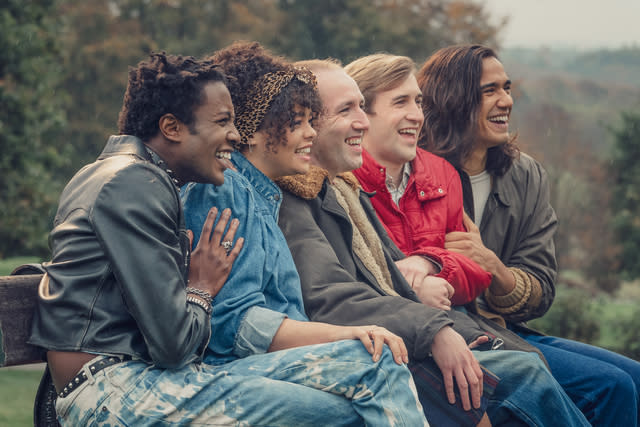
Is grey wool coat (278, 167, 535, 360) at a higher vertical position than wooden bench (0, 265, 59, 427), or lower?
higher

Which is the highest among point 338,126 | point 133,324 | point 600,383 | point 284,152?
point 338,126

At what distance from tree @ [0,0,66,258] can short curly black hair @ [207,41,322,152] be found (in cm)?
752

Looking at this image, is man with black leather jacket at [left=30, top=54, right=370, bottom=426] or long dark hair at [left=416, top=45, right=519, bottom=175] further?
long dark hair at [left=416, top=45, right=519, bottom=175]

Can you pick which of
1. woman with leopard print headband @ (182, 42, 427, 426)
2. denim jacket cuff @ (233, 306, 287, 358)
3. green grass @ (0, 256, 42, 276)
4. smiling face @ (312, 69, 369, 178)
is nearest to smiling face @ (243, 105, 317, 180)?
woman with leopard print headband @ (182, 42, 427, 426)

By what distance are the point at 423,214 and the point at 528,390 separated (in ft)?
3.66

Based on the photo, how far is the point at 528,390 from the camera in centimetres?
341

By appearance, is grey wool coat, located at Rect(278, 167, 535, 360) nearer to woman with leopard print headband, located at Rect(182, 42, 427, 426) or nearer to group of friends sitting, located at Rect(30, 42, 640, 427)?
group of friends sitting, located at Rect(30, 42, 640, 427)

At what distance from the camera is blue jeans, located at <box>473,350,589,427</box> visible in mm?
3398

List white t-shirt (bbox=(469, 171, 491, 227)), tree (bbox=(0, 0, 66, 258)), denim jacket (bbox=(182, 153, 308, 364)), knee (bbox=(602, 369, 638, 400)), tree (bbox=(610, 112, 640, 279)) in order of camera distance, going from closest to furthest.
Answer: denim jacket (bbox=(182, 153, 308, 364)) < knee (bbox=(602, 369, 638, 400)) < white t-shirt (bbox=(469, 171, 491, 227)) < tree (bbox=(0, 0, 66, 258)) < tree (bbox=(610, 112, 640, 279))

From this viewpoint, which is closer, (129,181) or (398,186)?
(129,181)

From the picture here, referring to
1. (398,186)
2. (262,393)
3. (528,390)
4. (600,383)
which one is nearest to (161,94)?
(262,393)

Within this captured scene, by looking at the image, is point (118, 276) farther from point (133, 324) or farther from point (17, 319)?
point (17, 319)

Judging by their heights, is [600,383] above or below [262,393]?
below

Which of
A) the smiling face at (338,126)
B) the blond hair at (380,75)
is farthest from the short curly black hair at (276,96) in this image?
the blond hair at (380,75)
